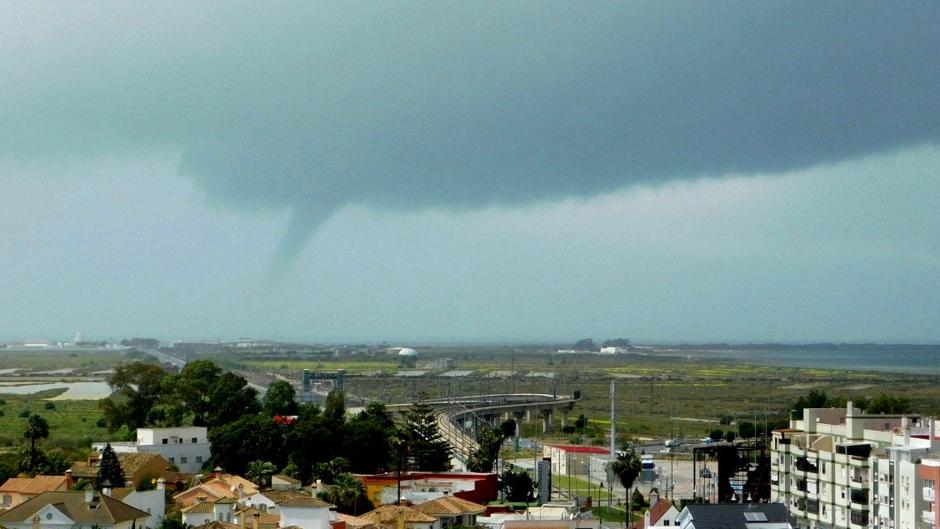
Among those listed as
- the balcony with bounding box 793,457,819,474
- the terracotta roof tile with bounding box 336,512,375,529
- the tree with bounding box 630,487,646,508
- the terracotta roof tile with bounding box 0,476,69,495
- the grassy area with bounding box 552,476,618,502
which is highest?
the balcony with bounding box 793,457,819,474

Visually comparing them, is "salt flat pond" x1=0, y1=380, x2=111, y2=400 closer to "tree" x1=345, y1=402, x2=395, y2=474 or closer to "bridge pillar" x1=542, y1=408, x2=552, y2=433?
"bridge pillar" x1=542, y1=408, x2=552, y2=433

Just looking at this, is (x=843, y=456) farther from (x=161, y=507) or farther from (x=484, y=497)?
(x=161, y=507)

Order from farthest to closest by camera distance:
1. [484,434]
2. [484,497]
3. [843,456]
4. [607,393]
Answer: [607,393], [484,434], [484,497], [843,456]

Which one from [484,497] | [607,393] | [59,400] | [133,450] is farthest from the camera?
[607,393]

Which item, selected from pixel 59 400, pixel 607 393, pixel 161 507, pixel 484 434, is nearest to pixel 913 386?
pixel 607 393

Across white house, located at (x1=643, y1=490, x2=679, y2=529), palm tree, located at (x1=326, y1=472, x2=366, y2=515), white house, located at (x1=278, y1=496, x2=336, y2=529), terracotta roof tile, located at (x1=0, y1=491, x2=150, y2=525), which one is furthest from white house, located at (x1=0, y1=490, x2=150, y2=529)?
white house, located at (x1=643, y1=490, x2=679, y2=529)

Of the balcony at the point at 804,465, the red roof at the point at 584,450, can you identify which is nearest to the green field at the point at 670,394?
the red roof at the point at 584,450
